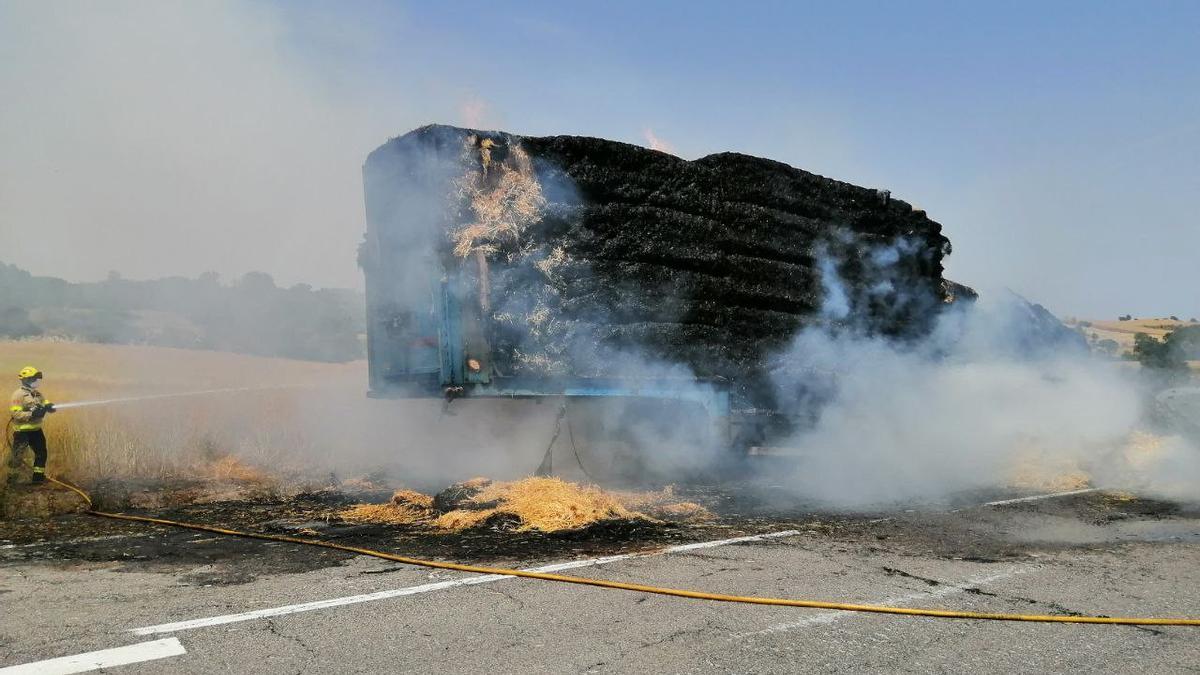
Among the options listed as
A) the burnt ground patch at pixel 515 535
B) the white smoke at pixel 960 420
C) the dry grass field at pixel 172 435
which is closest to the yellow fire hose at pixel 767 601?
the burnt ground patch at pixel 515 535

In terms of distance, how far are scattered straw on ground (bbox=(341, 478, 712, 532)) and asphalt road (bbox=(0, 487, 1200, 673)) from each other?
3.72 ft

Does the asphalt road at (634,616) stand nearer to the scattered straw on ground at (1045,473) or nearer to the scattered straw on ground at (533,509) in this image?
the scattered straw on ground at (533,509)

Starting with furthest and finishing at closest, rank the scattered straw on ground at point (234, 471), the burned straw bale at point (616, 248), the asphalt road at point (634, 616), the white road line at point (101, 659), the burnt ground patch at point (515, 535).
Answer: the scattered straw on ground at point (234, 471) < the burned straw bale at point (616, 248) < the burnt ground patch at point (515, 535) < the asphalt road at point (634, 616) < the white road line at point (101, 659)

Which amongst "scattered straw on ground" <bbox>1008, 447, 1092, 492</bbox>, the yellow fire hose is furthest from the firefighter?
"scattered straw on ground" <bbox>1008, 447, 1092, 492</bbox>

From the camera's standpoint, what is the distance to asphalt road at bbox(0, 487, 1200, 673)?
3.26 metres

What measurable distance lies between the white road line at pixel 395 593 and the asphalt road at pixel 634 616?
0.07 ft

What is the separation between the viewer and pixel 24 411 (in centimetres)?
770

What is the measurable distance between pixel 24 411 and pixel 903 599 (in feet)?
26.6

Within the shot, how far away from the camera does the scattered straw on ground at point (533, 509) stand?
6.11 metres

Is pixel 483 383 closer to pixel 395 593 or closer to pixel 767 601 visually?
pixel 395 593

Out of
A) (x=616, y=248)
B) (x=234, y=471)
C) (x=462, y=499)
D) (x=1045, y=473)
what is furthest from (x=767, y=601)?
(x=234, y=471)

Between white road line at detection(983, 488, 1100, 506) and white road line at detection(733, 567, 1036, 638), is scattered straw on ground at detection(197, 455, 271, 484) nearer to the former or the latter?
white road line at detection(733, 567, 1036, 638)

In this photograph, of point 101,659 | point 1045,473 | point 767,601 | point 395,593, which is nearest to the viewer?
point 101,659

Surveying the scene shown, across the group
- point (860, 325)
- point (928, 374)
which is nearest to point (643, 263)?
point (860, 325)
